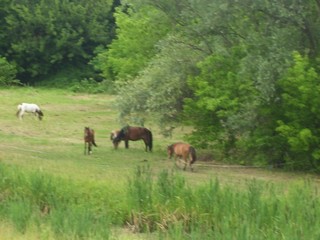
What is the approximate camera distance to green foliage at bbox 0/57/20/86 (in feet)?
181

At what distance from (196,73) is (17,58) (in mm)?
34534

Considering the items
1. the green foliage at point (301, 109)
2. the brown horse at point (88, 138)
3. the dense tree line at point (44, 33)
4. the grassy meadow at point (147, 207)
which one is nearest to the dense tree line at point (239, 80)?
the green foliage at point (301, 109)

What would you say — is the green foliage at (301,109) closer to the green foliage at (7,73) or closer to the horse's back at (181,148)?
Answer: the horse's back at (181,148)

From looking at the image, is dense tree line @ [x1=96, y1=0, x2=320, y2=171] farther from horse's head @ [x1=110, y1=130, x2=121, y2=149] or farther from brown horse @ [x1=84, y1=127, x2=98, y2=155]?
brown horse @ [x1=84, y1=127, x2=98, y2=155]

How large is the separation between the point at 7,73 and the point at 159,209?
44984 millimetres

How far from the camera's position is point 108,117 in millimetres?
39688

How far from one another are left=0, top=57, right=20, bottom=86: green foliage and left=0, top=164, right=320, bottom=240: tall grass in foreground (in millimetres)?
41692

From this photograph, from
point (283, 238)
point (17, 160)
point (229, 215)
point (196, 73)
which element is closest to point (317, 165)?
point (196, 73)

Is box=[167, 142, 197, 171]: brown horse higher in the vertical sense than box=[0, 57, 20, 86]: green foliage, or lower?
lower

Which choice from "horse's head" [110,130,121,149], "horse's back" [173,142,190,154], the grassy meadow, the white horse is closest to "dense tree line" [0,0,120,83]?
the white horse

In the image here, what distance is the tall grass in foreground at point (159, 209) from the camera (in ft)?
32.9

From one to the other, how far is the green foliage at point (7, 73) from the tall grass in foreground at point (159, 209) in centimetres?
4169

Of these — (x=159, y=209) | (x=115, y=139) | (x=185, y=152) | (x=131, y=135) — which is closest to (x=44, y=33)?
(x=131, y=135)

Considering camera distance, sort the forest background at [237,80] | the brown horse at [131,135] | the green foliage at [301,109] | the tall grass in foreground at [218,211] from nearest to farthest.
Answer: the tall grass in foreground at [218,211] < the green foliage at [301,109] < the forest background at [237,80] < the brown horse at [131,135]
